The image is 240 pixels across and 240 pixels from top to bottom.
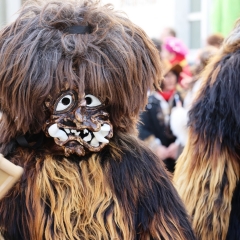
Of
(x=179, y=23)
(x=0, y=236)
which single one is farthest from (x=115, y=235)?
(x=179, y=23)

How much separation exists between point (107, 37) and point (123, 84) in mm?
156

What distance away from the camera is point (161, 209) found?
7.18ft

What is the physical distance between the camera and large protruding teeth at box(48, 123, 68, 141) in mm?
2104

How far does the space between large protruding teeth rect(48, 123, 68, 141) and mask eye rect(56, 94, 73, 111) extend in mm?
55

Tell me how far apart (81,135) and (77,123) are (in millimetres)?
49

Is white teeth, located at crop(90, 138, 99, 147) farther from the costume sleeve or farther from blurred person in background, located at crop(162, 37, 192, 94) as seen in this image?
blurred person in background, located at crop(162, 37, 192, 94)

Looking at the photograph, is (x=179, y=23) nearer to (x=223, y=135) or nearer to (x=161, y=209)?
(x=223, y=135)

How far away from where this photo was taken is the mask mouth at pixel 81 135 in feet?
6.93

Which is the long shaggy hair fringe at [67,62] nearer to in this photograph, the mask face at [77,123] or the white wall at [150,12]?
the mask face at [77,123]

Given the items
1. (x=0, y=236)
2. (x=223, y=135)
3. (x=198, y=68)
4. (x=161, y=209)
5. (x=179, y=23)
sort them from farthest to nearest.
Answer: (x=179, y=23), (x=198, y=68), (x=223, y=135), (x=161, y=209), (x=0, y=236)

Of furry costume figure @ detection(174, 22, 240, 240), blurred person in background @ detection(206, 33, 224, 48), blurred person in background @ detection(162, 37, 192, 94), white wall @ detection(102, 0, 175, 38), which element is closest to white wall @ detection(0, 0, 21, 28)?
blurred person in background @ detection(162, 37, 192, 94)

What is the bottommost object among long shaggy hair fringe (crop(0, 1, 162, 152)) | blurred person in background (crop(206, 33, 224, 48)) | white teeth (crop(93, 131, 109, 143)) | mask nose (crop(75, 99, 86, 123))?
blurred person in background (crop(206, 33, 224, 48))

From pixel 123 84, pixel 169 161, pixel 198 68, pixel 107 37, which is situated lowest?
pixel 169 161

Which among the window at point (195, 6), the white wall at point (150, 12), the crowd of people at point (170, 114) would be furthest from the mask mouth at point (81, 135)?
the window at point (195, 6)
